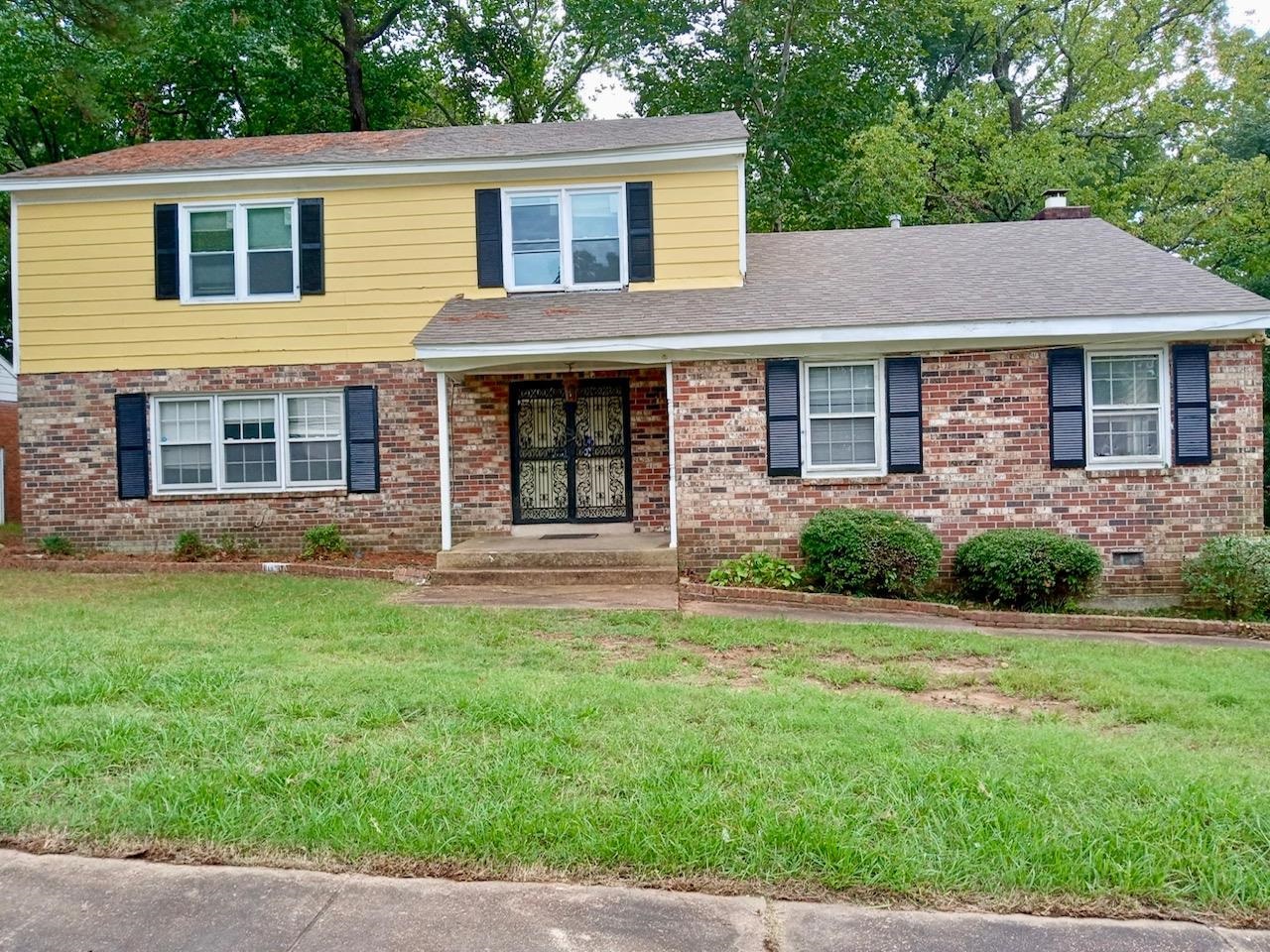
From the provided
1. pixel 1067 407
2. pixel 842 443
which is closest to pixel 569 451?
pixel 842 443

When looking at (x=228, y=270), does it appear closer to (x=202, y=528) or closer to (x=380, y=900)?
(x=202, y=528)

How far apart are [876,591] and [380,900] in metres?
7.84

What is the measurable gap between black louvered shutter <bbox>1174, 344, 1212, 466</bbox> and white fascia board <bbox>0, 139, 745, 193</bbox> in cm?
581

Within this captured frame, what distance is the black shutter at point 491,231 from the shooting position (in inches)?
506

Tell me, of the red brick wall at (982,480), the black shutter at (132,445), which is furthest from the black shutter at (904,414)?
the black shutter at (132,445)

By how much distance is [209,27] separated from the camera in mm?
19844

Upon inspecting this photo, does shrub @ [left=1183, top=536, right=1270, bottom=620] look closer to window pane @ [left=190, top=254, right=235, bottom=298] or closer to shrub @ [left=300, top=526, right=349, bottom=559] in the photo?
shrub @ [left=300, top=526, right=349, bottom=559]

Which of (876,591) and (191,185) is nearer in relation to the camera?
(876,591)

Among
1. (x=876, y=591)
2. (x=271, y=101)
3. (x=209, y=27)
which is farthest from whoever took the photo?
(x=271, y=101)

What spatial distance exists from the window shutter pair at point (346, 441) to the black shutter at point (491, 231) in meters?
2.19

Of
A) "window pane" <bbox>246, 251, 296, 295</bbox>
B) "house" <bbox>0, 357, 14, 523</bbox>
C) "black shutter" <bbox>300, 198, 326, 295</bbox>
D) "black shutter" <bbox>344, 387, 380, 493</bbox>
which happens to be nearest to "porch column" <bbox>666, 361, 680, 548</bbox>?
"black shutter" <bbox>344, 387, 380, 493</bbox>

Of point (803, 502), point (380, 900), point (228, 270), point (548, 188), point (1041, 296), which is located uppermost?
point (548, 188)

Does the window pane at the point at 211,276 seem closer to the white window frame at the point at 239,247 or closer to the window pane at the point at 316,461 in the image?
the white window frame at the point at 239,247

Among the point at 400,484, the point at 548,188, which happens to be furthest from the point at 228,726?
the point at 548,188
